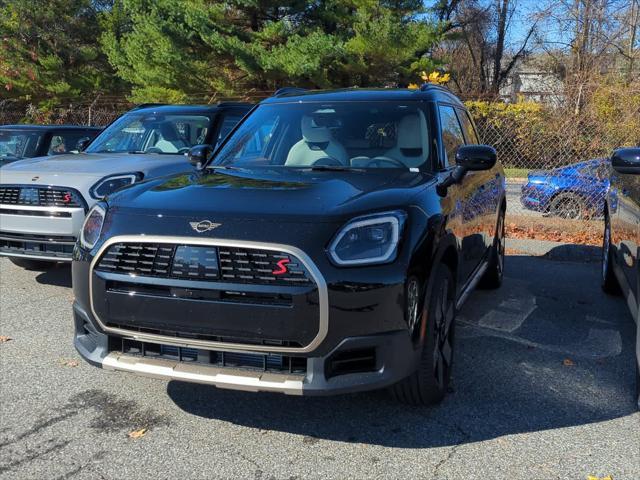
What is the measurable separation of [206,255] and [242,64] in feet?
63.7

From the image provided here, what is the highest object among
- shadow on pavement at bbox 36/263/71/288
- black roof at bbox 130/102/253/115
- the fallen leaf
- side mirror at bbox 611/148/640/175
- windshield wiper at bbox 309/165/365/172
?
black roof at bbox 130/102/253/115

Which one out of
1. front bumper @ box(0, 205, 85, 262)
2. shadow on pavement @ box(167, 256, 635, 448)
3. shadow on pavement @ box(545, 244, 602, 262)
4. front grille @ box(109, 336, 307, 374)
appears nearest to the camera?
front grille @ box(109, 336, 307, 374)

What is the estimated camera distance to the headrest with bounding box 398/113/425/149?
14.8ft

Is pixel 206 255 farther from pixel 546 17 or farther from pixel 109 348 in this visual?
pixel 546 17

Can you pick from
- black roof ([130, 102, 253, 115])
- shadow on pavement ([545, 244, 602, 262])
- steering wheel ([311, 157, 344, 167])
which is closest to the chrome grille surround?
steering wheel ([311, 157, 344, 167])

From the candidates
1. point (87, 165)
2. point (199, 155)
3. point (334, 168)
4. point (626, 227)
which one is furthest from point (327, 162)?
point (87, 165)

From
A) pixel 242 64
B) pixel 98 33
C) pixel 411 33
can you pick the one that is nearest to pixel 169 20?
pixel 242 64

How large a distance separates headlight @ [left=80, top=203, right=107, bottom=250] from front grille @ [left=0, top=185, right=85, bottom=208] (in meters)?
2.43

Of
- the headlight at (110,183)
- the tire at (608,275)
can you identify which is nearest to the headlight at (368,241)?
the headlight at (110,183)

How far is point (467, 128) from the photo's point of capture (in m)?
5.94

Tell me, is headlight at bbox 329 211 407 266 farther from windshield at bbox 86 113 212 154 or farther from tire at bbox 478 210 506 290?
windshield at bbox 86 113 212 154

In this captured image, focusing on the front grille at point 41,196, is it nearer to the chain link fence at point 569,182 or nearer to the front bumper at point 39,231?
the front bumper at point 39,231

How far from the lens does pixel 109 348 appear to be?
343cm

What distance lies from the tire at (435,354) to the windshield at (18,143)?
726 centimetres
